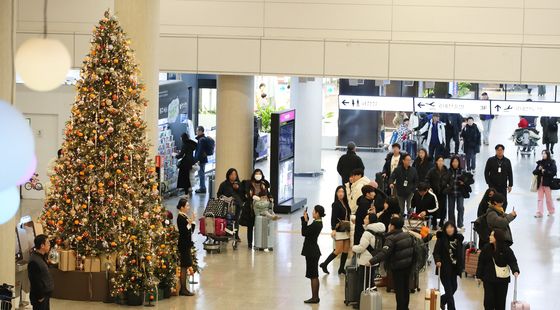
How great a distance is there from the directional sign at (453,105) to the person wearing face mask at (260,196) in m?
5.88

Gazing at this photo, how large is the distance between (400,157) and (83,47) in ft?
21.7

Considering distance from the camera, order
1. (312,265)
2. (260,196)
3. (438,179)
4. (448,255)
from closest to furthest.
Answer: (448,255), (312,265), (260,196), (438,179)

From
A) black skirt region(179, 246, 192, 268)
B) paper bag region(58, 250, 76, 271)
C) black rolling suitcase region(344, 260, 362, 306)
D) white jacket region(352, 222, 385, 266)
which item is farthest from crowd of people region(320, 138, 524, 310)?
paper bag region(58, 250, 76, 271)

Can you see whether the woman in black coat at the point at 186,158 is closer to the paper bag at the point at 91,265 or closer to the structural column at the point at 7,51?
the paper bag at the point at 91,265

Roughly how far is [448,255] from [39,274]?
198 inches

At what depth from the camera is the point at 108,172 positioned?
14672 mm

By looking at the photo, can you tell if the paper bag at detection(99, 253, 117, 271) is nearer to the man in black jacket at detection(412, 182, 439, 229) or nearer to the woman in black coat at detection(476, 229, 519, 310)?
the woman in black coat at detection(476, 229, 519, 310)

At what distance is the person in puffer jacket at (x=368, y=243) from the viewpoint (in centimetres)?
1447

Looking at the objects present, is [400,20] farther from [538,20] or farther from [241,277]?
[241,277]

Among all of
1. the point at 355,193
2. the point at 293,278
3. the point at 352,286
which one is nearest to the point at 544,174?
the point at 355,193

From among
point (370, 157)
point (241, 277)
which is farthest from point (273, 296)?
point (370, 157)

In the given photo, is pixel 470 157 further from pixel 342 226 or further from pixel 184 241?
pixel 184 241

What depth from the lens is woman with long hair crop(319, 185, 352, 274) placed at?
16.4 m

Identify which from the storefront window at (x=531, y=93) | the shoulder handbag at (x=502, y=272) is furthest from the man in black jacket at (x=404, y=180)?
the storefront window at (x=531, y=93)
